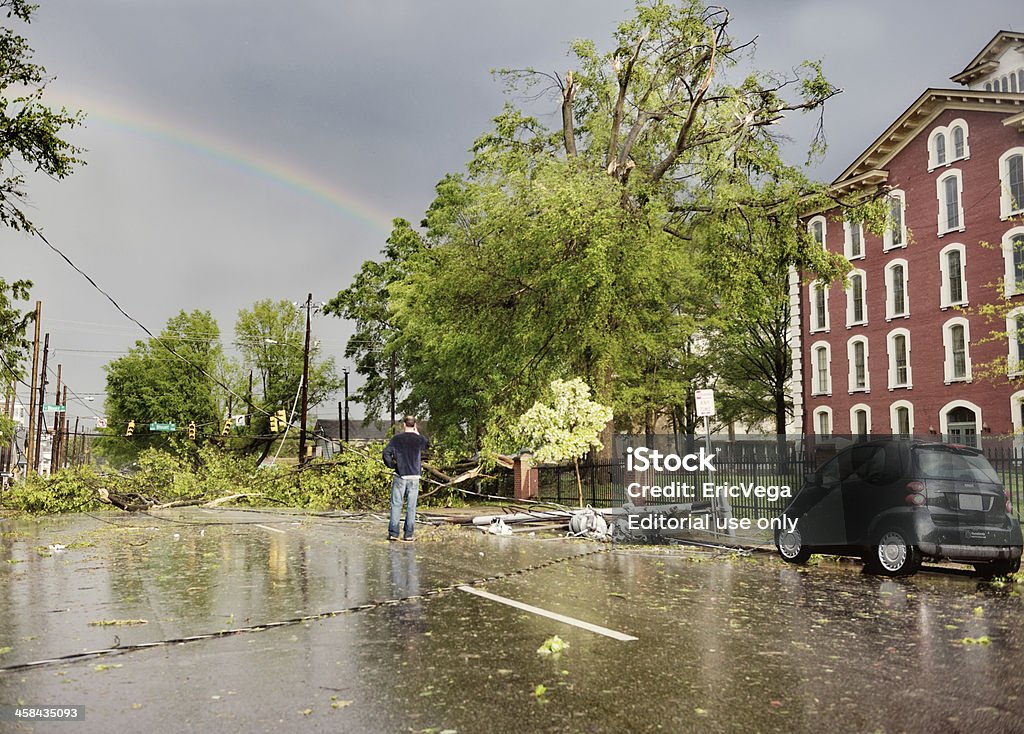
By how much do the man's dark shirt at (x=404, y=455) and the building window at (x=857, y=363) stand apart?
32731 mm

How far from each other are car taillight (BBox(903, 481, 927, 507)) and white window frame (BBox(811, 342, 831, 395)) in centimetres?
3573

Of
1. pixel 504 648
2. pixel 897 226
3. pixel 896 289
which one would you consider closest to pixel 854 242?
pixel 897 226

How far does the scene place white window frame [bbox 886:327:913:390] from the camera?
3962 cm

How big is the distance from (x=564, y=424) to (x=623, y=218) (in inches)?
265

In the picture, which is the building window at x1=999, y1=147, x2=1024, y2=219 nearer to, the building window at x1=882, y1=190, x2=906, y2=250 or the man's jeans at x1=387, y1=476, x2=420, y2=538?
the building window at x1=882, y1=190, x2=906, y2=250

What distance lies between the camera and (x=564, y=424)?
19844 millimetres

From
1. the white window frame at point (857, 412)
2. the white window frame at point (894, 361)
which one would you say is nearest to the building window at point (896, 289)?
the white window frame at point (894, 361)

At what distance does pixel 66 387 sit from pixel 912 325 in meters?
67.2

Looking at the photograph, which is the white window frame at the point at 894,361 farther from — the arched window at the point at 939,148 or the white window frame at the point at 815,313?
the arched window at the point at 939,148

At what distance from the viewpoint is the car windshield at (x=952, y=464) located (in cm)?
1052

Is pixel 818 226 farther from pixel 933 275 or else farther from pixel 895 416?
pixel 895 416

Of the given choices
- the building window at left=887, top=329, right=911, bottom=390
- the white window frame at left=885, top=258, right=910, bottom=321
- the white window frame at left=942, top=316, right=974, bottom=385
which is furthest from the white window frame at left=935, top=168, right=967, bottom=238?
the building window at left=887, top=329, right=911, bottom=390

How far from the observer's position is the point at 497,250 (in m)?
25.5

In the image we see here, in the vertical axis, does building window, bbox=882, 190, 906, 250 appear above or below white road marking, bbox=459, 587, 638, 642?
above
